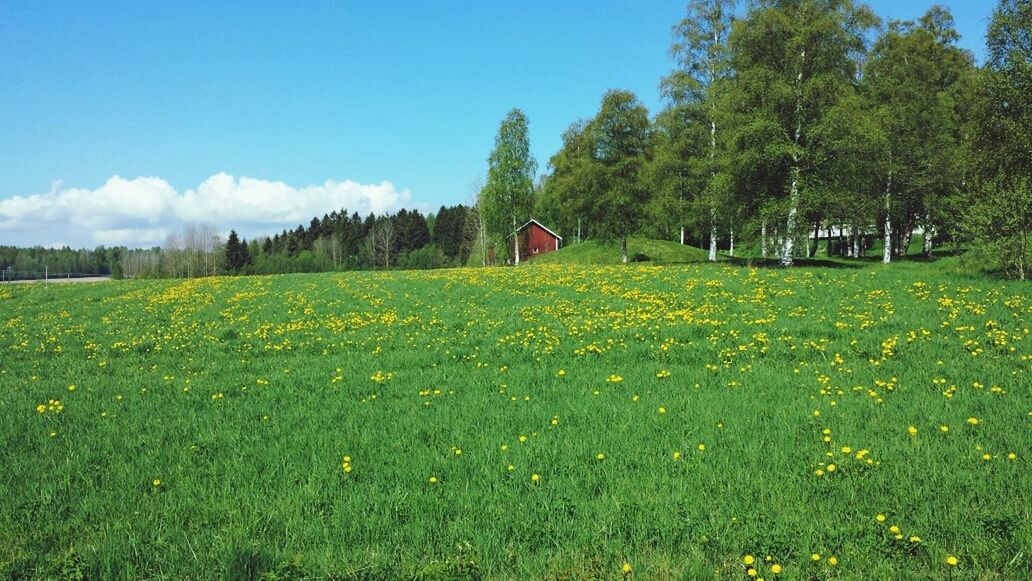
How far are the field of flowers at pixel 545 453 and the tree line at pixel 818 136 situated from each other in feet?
53.5

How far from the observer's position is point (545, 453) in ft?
20.9

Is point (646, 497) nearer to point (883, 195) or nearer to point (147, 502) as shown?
point (147, 502)

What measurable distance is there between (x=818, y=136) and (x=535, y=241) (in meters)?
53.4

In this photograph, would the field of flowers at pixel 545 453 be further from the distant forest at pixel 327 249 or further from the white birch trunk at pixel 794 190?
the distant forest at pixel 327 249

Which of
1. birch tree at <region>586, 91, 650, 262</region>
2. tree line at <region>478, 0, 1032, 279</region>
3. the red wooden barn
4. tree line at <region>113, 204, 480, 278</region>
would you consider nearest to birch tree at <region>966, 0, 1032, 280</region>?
tree line at <region>478, 0, 1032, 279</region>

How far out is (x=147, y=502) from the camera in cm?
549

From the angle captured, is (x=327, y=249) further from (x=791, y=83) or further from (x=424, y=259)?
(x=791, y=83)

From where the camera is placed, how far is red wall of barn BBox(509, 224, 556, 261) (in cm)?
8069

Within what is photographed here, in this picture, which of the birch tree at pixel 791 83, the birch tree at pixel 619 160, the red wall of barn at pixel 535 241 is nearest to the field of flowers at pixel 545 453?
the birch tree at pixel 791 83

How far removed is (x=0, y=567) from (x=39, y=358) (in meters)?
13.0

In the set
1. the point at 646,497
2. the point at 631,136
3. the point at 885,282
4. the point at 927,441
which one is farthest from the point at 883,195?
the point at 646,497

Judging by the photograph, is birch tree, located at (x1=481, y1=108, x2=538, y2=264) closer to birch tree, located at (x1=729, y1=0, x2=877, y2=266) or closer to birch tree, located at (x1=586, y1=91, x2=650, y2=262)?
birch tree, located at (x1=586, y1=91, x2=650, y2=262)

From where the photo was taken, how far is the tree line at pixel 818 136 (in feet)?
82.9

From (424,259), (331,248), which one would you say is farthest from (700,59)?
(331,248)
